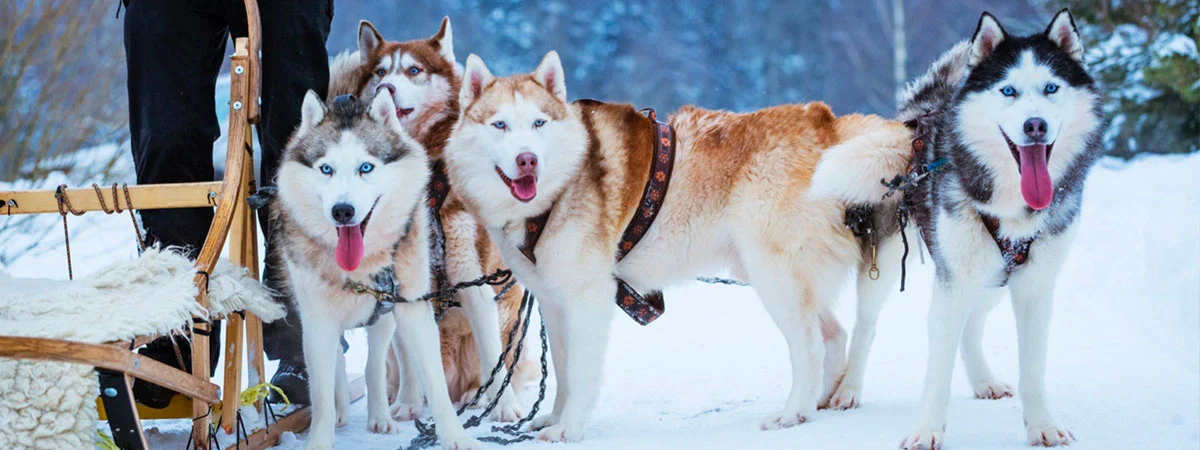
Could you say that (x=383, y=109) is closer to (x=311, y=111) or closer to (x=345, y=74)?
(x=311, y=111)

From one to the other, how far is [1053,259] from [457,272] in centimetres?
204

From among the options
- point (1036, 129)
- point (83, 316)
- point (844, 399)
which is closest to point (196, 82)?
point (83, 316)

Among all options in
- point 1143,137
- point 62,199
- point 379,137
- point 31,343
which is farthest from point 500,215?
point 1143,137

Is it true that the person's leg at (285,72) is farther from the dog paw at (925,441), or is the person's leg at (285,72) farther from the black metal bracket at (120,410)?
the dog paw at (925,441)

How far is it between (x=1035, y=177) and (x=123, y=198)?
8.21 ft

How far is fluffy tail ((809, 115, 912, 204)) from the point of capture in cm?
336

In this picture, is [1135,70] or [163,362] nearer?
[163,362]

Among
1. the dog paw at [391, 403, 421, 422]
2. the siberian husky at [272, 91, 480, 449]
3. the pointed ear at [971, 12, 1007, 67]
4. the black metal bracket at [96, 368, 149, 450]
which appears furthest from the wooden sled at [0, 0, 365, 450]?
the pointed ear at [971, 12, 1007, 67]

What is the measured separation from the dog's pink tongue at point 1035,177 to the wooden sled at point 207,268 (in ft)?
7.10

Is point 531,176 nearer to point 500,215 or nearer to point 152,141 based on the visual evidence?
point 500,215

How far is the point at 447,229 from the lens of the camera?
3881 mm

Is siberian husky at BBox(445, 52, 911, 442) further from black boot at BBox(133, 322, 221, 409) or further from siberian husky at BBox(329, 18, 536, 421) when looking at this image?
black boot at BBox(133, 322, 221, 409)

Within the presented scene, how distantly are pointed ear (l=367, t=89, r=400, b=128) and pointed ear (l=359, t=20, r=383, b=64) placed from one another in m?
1.10

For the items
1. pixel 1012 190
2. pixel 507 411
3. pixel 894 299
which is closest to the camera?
pixel 1012 190
